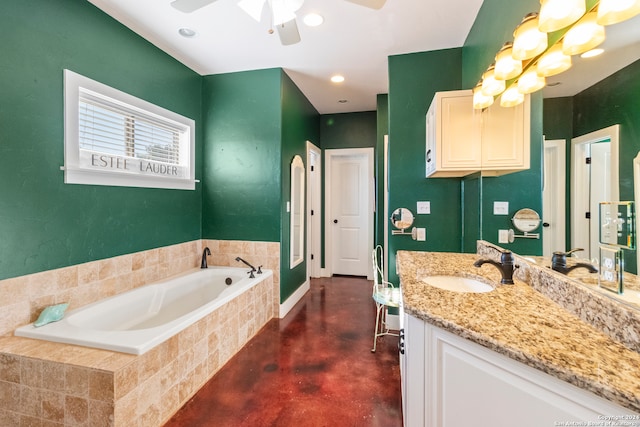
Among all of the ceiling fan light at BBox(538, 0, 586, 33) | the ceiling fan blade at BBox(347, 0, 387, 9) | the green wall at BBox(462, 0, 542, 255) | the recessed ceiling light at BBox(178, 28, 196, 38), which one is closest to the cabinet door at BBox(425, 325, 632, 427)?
the green wall at BBox(462, 0, 542, 255)

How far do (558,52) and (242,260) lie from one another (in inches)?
113

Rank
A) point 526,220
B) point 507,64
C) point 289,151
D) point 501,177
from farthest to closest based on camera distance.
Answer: point 289,151 < point 501,177 < point 526,220 < point 507,64

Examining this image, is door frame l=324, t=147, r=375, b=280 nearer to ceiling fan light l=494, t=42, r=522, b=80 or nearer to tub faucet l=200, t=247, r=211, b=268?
tub faucet l=200, t=247, r=211, b=268

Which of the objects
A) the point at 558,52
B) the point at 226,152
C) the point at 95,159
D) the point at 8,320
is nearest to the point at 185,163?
the point at 226,152

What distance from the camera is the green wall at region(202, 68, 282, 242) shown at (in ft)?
10.4

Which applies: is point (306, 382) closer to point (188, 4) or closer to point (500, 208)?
point (500, 208)

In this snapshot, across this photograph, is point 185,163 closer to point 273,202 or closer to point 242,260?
point 273,202

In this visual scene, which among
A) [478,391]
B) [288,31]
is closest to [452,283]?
[478,391]

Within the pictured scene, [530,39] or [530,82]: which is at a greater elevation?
[530,39]

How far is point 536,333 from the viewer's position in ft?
2.84

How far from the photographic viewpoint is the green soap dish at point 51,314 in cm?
169

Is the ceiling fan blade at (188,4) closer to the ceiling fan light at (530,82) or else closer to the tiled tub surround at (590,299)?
the ceiling fan light at (530,82)

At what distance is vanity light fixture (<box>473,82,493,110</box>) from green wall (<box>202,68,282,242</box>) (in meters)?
1.96

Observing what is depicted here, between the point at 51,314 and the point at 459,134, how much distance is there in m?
3.02
